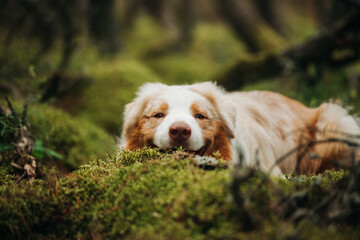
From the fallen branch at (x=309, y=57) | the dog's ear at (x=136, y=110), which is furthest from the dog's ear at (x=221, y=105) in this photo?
the fallen branch at (x=309, y=57)

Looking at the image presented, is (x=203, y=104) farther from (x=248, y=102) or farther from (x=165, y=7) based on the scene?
(x=165, y=7)

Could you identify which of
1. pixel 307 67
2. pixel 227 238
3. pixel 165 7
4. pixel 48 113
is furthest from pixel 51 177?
pixel 165 7

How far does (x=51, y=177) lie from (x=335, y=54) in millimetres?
6481

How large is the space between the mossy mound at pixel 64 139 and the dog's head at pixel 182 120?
108cm

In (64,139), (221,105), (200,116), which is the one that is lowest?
(64,139)

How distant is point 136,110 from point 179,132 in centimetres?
96

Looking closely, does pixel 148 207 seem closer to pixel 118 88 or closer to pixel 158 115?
pixel 158 115

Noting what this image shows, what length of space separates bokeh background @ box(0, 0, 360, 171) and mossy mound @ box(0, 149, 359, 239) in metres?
0.64

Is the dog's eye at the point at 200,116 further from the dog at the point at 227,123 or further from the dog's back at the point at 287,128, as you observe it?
the dog's back at the point at 287,128

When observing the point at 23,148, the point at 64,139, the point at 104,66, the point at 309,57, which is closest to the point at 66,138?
the point at 64,139

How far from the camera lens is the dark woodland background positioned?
6.13ft

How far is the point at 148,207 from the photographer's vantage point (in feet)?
6.30

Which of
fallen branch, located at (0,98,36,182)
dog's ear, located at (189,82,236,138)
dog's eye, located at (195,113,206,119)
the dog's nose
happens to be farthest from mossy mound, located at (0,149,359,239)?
dog's ear, located at (189,82,236,138)

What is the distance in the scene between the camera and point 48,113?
16.4ft
